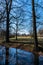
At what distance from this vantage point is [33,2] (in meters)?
15.8

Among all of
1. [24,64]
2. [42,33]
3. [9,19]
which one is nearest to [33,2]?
[24,64]

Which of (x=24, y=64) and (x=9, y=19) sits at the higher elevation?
(x=9, y=19)

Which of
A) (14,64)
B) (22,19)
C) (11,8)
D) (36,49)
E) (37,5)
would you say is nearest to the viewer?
(14,64)

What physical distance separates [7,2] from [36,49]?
12.5 metres

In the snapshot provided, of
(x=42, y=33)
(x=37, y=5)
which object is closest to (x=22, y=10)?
(x=37, y=5)

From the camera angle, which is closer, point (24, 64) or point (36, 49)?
point (24, 64)

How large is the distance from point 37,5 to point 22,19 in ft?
46.2

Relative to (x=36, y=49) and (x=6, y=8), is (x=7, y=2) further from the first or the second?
(x=36, y=49)

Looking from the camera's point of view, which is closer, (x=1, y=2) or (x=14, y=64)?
(x=14, y=64)

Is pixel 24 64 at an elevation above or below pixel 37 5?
below

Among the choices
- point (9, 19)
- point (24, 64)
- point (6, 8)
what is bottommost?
point (24, 64)

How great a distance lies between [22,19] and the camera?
30656mm

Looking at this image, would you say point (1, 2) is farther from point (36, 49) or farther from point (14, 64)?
point (14, 64)

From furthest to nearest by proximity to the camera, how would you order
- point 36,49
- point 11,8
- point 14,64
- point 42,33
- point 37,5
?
point 42,33
point 11,8
point 37,5
point 36,49
point 14,64
